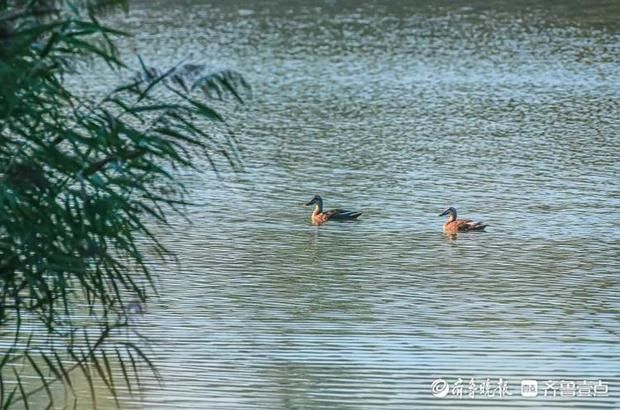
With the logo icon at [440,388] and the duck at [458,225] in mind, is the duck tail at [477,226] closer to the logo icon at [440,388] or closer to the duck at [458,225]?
the duck at [458,225]

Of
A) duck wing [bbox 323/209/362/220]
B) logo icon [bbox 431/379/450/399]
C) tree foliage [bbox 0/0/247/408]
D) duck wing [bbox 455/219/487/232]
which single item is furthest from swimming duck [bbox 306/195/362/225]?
tree foliage [bbox 0/0/247/408]

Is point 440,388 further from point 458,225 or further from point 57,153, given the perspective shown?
point 458,225

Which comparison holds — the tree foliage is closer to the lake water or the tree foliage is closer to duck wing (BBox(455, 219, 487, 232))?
the lake water

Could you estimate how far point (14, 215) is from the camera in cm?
684

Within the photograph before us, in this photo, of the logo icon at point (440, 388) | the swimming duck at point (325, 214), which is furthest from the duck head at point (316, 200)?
the logo icon at point (440, 388)

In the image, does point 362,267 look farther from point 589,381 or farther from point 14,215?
point 14,215

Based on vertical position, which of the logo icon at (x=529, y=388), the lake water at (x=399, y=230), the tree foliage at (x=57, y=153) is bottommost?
the lake water at (x=399, y=230)

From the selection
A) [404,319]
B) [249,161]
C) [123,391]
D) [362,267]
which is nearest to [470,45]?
[249,161]

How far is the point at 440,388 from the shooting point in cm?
903

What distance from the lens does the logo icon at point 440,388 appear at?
8.91 m

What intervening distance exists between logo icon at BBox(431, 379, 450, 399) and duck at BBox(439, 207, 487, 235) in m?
4.68

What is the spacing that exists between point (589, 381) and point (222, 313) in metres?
2.62

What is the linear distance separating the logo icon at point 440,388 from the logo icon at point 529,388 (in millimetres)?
371

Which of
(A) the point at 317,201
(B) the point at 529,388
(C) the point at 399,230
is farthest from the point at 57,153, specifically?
(A) the point at 317,201
